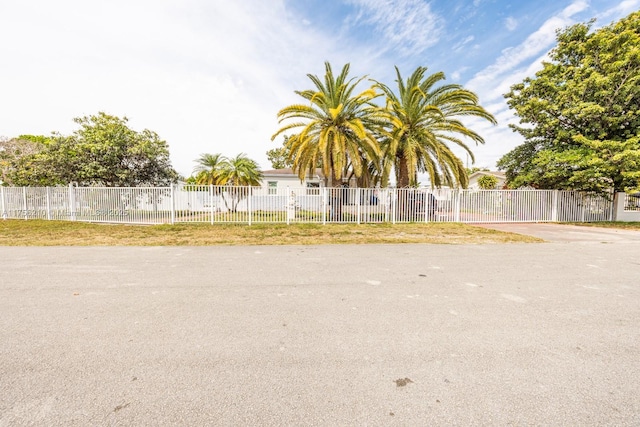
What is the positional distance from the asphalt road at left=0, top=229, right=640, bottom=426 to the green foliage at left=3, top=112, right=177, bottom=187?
46.1ft

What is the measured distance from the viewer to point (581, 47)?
619 inches

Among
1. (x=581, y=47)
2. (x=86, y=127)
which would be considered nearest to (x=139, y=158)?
(x=86, y=127)

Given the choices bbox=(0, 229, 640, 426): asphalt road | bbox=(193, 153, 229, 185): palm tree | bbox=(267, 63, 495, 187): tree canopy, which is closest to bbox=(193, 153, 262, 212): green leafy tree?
bbox=(193, 153, 229, 185): palm tree

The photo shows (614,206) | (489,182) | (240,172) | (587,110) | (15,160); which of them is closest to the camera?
(587,110)

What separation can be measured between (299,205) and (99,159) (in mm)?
→ 12793

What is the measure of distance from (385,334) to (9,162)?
26.7m

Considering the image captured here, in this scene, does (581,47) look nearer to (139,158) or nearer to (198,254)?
(198,254)

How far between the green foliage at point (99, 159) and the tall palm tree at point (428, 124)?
1500 centimetres

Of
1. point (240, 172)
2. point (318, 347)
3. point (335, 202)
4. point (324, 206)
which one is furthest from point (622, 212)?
point (240, 172)

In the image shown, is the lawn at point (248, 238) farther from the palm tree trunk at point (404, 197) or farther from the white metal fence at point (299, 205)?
the palm tree trunk at point (404, 197)

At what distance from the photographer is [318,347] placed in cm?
281

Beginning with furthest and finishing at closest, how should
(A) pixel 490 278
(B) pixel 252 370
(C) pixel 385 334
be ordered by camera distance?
(A) pixel 490 278, (C) pixel 385 334, (B) pixel 252 370

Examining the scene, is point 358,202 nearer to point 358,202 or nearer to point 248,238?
point 358,202

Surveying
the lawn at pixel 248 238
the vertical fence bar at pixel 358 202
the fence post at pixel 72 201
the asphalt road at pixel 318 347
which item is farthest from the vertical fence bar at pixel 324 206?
the fence post at pixel 72 201
